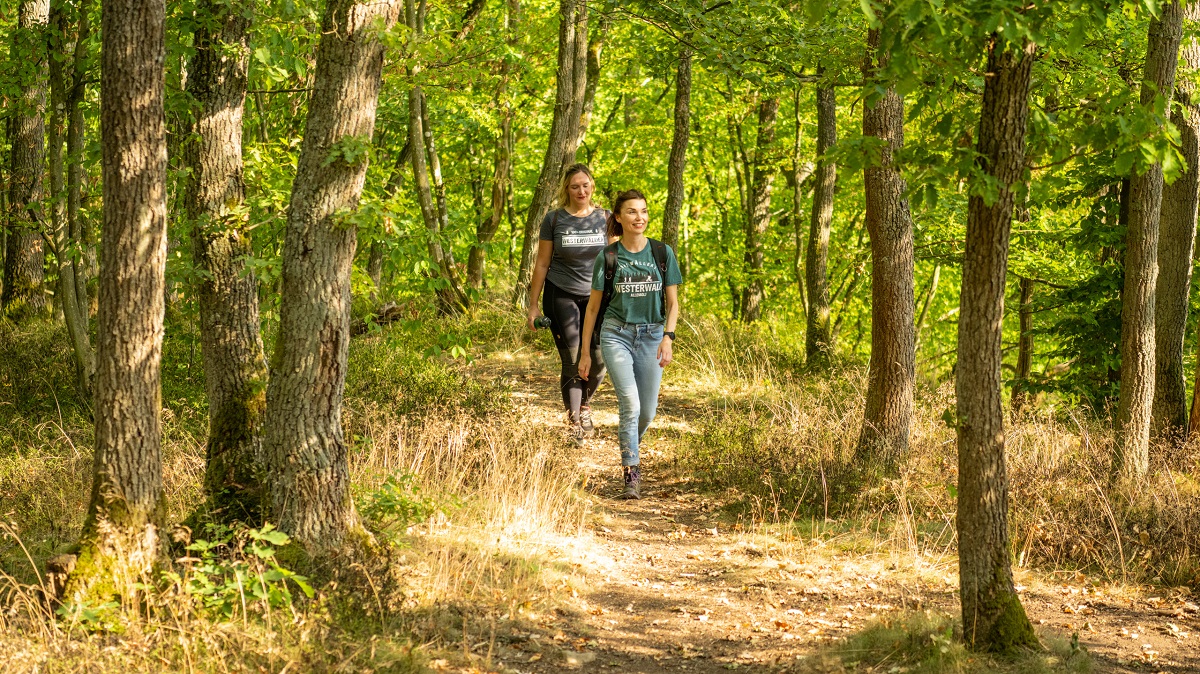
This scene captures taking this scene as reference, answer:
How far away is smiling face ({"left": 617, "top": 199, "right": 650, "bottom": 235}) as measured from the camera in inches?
263

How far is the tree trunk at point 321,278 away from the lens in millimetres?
4660

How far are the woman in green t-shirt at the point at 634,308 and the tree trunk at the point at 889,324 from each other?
1.56 metres

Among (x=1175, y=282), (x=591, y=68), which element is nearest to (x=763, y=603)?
(x=1175, y=282)

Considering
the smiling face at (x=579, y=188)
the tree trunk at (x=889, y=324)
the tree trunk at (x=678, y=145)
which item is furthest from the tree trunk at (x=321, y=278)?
the tree trunk at (x=678, y=145)

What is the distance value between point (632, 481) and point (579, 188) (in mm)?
2333

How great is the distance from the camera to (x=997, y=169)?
3.84 meters

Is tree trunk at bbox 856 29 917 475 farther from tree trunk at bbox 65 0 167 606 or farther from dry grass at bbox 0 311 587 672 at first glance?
tree trunk at bbox 65 0 167 606

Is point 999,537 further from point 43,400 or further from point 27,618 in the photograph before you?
point 43,400

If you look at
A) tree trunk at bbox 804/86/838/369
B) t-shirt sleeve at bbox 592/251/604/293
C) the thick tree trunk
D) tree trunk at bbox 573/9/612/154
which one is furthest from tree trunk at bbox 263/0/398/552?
tree trunk at bbox 573/9/612/154

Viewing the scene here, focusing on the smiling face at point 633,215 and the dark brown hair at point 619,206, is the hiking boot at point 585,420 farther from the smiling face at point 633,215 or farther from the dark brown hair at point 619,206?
the smiling face at point 633,215

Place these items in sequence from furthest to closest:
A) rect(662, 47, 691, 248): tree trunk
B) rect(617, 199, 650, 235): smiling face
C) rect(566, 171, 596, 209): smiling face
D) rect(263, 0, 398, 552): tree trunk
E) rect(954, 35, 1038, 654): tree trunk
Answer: rect(662, 47, 691, 248): tree trunk < rect(566, 171, 596, 209): smiling face < rect(617, 199, 650, 235): smiling face < rect(263, 0, 398, 552): tree trunk < rect(954, 35, 1038, 654): tree trunk

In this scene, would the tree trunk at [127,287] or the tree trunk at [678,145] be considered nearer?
the tree trunk at [127,287]

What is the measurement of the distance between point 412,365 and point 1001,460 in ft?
22.5

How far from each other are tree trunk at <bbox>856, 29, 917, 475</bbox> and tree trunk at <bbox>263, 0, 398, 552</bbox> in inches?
153
